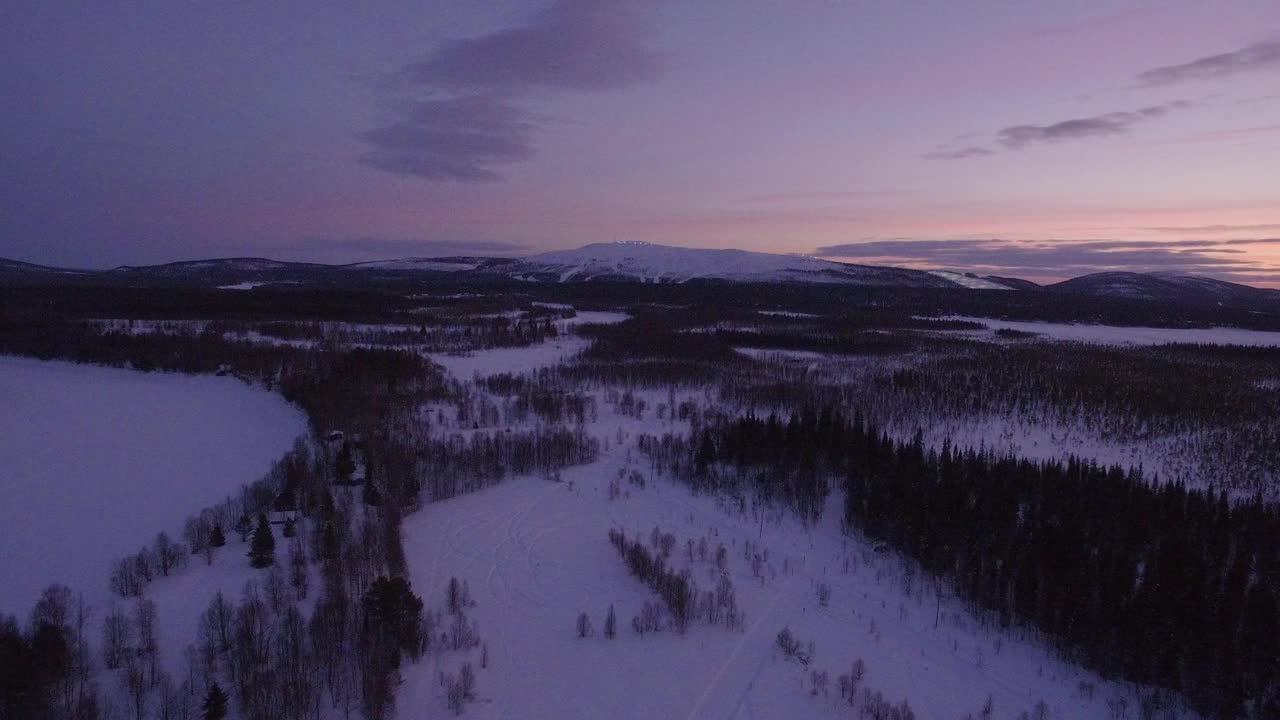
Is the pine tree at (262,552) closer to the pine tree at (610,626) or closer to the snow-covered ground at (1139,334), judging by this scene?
the pine tree at (610,626)

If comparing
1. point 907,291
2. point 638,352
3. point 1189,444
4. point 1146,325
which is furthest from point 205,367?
→ point 907,291

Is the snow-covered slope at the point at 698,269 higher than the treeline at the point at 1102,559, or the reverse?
the snow-covered slope at the point at 698,269

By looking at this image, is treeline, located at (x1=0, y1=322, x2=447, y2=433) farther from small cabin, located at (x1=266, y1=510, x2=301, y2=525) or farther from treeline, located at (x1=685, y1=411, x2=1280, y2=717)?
treeline, located at (x1=685, y1=411, x2=1280, y2=717)

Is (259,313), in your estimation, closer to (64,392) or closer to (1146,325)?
(64,392)

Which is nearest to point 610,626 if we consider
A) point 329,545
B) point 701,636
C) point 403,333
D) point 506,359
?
point 701,636

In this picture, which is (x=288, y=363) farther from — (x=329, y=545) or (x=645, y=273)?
(x=645, y=273)

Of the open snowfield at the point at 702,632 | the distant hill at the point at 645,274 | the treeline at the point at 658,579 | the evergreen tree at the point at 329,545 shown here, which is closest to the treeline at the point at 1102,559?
the open snowfield at the point at 702,632
